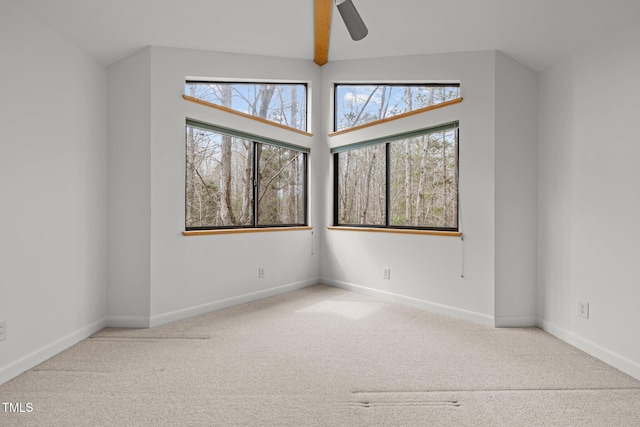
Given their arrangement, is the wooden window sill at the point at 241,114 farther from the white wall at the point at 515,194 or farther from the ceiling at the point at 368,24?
the white wall at the point at 515,194

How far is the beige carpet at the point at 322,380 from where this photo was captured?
164 centimetres


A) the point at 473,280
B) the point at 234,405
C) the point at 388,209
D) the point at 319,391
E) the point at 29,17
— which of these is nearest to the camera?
the point at 234,405

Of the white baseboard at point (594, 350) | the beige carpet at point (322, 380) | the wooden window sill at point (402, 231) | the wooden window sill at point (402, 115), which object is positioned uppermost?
the wooden window sill at point (402, 115)

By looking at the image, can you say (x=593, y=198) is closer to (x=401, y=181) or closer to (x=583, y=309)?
(x=583, y=309)

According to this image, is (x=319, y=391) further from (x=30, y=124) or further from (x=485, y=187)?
(x=30, y=124)

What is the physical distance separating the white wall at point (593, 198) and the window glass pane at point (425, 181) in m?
0.74

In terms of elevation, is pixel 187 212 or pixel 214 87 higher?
pixel 214 87

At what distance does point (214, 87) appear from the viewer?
3.48 metres

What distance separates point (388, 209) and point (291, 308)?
4.97 feet

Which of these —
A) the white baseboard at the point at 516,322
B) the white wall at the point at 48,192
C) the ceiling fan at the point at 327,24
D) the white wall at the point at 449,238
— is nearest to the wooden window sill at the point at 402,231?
the white wall at the point at 449,238

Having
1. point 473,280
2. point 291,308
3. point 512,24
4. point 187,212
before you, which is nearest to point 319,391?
point 291,308

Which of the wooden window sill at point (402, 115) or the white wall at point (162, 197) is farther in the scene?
the wooden window sill at point (402, 115)

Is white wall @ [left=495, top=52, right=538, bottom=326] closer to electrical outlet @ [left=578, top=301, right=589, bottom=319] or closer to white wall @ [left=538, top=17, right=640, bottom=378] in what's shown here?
white wall @ [left=538, top=17, right=640, bottom=378]

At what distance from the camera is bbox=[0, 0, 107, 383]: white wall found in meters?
2.04
